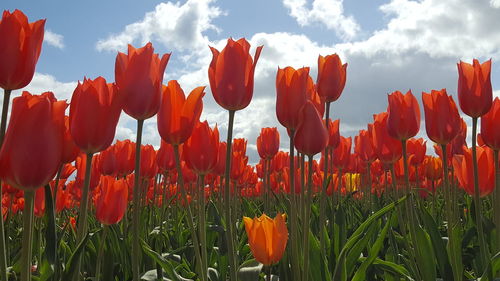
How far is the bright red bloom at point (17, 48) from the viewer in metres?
1.70

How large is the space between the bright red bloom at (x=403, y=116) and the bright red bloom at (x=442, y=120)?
0.09 m

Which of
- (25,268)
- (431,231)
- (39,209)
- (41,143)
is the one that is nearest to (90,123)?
(41,143)

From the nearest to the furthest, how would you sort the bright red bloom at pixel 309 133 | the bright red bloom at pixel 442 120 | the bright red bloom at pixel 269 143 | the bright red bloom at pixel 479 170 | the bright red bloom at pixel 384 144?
the bright red bloom at pixel 309 133 → the bright red bloom at pixel 442 120 → the bright red bloom at pixel 479 170 → the bright red bloom at pixel 384 144 → the bright red bloom at pixel 269 143

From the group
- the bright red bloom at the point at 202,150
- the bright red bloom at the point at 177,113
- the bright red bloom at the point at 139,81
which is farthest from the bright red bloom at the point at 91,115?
the bright red bloom at the point at 202,150

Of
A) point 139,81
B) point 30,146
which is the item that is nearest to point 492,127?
point 139,81

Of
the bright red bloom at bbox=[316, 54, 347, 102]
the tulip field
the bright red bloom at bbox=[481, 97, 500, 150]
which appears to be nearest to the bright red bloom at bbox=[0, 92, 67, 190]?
A: the tulip field

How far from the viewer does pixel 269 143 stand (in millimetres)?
5125

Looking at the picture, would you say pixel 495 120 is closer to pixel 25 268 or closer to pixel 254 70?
pixel 254 70

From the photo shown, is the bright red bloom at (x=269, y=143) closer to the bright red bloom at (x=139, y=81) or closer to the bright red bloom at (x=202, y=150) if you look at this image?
the bright red bloom at (x=202, y=150)

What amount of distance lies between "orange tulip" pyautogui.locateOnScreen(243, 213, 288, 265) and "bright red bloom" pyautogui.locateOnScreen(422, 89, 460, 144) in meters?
1.22

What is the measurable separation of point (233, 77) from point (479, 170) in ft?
6.61

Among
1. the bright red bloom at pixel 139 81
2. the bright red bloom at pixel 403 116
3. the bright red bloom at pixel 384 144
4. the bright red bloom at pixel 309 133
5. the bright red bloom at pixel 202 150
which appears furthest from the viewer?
the bright red bloom at pixel 384 144

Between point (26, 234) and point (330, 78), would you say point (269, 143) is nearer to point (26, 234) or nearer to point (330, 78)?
point (330, 78)

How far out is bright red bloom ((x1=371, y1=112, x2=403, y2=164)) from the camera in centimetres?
317
